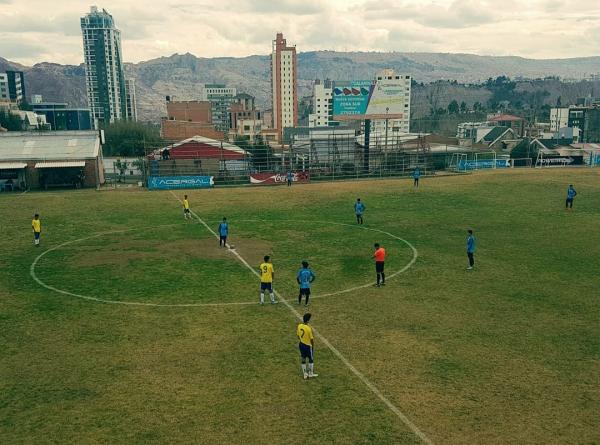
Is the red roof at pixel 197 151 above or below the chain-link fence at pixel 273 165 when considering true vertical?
above

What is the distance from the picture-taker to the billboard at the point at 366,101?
213 ft

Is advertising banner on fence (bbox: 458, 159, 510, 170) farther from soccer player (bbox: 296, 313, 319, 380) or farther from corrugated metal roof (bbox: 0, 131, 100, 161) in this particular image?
soccer player (bbox: 296, 313, 319, 380)

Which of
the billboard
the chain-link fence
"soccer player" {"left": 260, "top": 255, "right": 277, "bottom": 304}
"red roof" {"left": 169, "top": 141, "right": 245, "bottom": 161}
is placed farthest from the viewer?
"red roof" {"left": 169, "top": 141, "right": 245, "bottom": 161}

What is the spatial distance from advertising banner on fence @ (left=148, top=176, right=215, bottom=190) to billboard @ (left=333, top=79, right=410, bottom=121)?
19148 millimetres

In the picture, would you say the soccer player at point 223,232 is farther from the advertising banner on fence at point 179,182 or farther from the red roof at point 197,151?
the red roof at point 197,151

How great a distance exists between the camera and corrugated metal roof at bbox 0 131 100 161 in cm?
5547

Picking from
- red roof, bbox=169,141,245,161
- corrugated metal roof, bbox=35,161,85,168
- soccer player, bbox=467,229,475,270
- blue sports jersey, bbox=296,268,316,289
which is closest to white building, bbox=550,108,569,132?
red roof, bbox=169,141,245,161

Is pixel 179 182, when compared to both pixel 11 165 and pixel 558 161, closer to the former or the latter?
pixel 11 165

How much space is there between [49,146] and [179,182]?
15.7 meters

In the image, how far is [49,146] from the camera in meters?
57.6

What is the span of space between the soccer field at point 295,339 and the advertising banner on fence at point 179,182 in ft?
71.0

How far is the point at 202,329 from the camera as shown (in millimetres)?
17156

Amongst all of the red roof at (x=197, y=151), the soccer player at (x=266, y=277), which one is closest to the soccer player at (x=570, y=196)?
the soccer player at (x=266, y=277)

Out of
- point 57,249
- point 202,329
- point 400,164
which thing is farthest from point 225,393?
point 400,164
